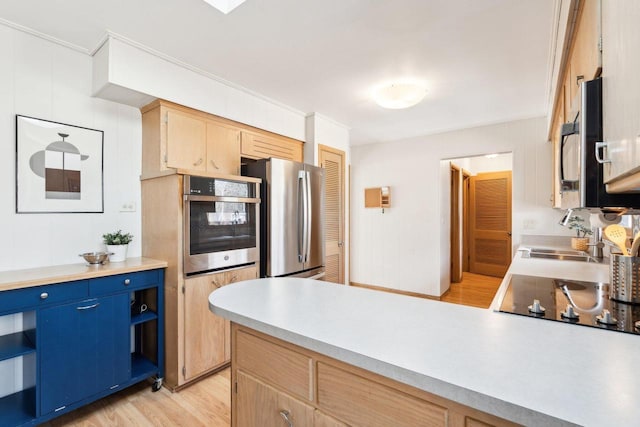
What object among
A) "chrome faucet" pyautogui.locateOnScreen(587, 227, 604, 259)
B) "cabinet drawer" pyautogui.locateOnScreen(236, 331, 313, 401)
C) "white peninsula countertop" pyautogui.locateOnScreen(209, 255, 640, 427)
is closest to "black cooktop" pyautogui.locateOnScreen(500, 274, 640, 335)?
"white peninsula countertop" pyautogui.locateOnScreen(209, 255, 640, 427)

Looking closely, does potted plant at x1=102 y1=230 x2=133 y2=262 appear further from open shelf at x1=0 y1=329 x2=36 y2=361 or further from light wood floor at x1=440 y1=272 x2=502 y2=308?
light wood floor at x1=440 y1=272 x2=502 y2=308

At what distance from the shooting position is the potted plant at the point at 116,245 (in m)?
2.26

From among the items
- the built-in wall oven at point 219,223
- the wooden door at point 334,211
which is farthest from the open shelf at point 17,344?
the wooden door at point 334,211

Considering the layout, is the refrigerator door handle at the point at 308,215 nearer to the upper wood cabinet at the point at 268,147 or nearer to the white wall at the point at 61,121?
the upper wood cabinet at the point at 268,147

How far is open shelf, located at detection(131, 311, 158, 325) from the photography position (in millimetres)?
2168

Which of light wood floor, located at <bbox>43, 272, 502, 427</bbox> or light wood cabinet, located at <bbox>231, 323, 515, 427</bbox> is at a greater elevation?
light wood cabinet, located at <bbox>231, 323, 515, 427</bbox>

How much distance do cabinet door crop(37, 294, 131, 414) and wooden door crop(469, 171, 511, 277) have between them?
5821 mm

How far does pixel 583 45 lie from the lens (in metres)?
1.30

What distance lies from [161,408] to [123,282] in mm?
869

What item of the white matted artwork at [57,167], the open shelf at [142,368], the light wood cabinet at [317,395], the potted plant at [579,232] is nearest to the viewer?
the light wood cabinet at [317,395]

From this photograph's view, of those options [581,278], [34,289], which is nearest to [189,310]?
[34,289]

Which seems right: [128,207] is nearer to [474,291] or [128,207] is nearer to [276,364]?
[276,364]

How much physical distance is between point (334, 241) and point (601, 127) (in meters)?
3.13

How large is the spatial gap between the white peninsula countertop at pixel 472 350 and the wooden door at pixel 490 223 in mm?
5268
